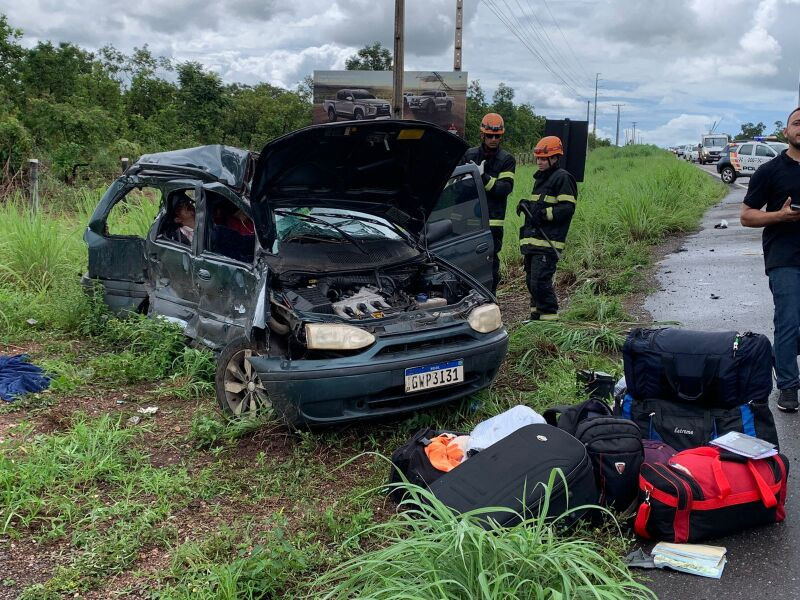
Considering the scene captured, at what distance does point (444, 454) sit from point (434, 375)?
2.15 feet

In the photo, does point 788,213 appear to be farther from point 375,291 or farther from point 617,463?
point 375,291

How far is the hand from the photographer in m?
4.20

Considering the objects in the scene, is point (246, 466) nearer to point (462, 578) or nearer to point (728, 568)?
point (462, 578)

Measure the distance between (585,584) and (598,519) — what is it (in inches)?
35.7

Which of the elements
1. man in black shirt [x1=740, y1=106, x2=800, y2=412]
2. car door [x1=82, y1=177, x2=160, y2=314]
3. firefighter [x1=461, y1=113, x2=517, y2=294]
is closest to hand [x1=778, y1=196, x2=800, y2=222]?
man in black shirt [x1=740, y1=106, x2=800, y2=412]

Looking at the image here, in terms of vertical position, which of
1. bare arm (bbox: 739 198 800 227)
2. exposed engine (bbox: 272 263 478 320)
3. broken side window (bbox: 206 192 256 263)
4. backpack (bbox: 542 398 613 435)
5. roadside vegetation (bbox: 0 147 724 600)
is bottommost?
roadside vegetation (bbox: 0 147 724 600)

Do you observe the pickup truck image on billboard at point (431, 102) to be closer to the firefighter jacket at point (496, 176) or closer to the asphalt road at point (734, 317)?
the asphalt road at point (734, 317)

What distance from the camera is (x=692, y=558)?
2.97m

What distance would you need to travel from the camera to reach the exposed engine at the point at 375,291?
14.2 feet

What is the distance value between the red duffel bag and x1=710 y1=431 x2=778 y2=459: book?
1.3 inches

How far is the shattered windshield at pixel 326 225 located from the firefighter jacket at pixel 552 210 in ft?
5.60

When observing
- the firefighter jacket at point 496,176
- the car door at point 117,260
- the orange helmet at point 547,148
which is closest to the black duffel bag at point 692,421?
the orange helmet at point 547,148

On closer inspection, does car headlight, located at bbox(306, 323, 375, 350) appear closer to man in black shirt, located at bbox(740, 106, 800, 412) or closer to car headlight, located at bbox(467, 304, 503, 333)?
car headlight, located at bbox(467, 304, 503, 333)

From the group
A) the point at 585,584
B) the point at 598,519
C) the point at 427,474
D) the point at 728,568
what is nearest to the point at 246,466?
the point at 427,474
